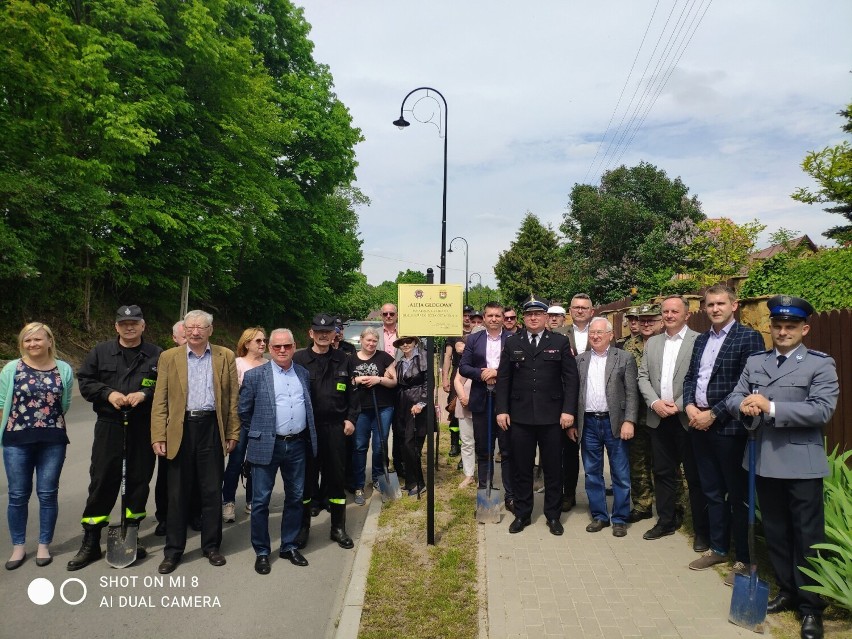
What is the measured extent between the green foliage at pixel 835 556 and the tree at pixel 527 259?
4283 cm

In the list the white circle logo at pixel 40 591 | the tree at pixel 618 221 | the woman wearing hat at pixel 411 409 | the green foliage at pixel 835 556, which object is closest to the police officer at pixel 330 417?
the woman wearing hat at pixel 411 409

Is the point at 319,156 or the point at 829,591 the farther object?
the point at 319,156

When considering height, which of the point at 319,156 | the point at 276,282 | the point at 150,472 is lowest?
the point at 150,472

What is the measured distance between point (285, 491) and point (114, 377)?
1730 mm

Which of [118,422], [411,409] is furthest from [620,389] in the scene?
[118,422]

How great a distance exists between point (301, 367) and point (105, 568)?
2.21m

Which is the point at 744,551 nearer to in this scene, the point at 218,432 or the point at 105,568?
the point at 218,432

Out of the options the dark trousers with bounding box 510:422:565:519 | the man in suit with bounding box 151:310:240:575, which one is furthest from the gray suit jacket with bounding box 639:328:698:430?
the man in suit with bounding box 151:310:240:575

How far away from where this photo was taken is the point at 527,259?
47781 millimetres

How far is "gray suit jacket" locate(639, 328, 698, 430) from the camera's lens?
16.6ft

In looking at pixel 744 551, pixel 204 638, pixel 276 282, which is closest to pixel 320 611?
pixel 204 638

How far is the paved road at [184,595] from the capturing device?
3873 mm

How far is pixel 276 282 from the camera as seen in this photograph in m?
32.1

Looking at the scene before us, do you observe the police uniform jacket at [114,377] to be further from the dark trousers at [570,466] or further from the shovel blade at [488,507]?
the dark trousers at [570,466]
